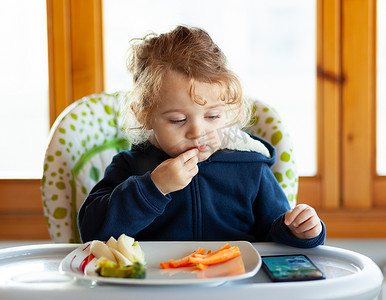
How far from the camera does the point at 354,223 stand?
172 cm

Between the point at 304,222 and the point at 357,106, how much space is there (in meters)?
0.91

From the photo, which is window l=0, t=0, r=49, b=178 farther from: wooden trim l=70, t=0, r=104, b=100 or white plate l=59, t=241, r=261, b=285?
white plate l=59, t=241, r=261, b=285

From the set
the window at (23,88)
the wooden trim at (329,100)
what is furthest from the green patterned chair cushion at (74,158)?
the wooden trim at (329,100)

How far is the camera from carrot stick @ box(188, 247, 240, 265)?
0.76 metres

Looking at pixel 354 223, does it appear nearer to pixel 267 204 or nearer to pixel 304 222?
pixel 267 204

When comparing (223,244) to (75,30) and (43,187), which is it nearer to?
(43,187)

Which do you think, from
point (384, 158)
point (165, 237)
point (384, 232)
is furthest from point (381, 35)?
point (165, 237)

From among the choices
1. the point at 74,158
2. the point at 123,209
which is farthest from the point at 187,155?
the point at 74,158

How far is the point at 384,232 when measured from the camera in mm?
1730

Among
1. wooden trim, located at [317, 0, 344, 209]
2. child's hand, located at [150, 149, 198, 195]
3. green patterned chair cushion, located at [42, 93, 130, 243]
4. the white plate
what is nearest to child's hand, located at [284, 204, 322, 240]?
the white plate

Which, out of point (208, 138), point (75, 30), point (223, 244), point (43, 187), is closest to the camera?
point (223, 244)

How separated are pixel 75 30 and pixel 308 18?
2.68ft

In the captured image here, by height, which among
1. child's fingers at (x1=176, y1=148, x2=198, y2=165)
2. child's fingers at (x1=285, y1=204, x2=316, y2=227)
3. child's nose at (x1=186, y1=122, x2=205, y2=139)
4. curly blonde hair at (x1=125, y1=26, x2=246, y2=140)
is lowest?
child's fingers at (x1=285, y1=204, x2=316, y2=227)

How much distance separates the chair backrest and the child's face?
0.85 ft
